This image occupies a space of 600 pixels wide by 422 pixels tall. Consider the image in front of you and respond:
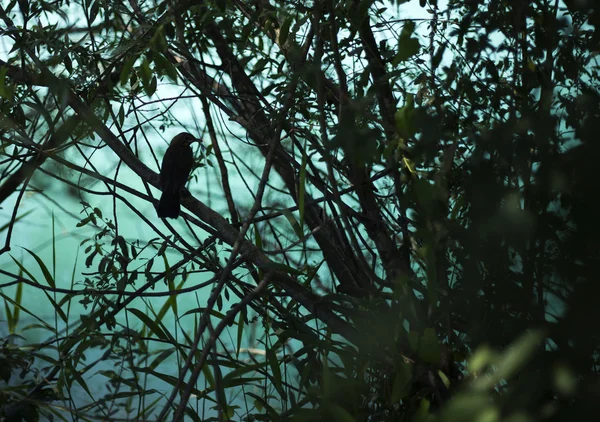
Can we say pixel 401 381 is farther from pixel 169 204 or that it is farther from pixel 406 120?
pixel 169 204

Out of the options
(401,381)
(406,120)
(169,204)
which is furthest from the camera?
(169,204)

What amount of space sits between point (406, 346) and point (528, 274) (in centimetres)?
39

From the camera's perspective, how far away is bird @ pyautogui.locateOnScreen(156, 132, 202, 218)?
6.56ft

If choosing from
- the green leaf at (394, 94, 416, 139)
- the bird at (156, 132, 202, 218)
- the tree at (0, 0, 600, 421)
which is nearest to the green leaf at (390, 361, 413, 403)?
the tree at (0, 0, 600, 421)

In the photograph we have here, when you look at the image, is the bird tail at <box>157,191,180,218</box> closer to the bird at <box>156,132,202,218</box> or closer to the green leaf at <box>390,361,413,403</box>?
the bird at <box>156,132,202,218</box>

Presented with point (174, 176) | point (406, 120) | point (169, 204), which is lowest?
point (406, 120)

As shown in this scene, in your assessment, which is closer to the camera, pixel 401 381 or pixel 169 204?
pixel 401 381

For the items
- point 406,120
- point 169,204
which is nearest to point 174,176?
point 169,204

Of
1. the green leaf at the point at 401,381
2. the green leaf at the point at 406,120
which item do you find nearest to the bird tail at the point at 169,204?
the green leaf at the point at 401,381

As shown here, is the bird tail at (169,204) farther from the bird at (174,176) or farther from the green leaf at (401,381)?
the green leaf at (401,381)

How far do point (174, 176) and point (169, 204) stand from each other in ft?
0.45

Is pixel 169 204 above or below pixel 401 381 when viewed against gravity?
→ above

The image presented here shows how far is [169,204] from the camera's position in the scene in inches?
80.3

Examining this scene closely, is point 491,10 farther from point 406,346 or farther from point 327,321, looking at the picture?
point 327,321
